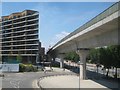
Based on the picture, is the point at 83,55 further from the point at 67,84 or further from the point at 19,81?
the point at 19,81

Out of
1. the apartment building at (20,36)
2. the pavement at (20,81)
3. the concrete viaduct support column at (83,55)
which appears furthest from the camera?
the apartment building at (20,36)

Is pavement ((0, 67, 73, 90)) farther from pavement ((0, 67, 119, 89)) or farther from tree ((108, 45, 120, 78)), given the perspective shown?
tree ((108, 45, 120, 78))

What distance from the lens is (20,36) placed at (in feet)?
510

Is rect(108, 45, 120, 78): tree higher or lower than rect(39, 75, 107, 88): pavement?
higher

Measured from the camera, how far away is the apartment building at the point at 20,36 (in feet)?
484

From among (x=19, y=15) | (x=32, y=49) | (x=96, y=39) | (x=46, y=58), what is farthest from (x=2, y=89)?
(x=46, y=58)

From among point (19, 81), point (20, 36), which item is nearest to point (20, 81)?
point (19, 81)

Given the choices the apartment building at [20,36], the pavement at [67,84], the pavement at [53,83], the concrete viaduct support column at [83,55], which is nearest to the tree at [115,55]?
the pavement at [53,83]

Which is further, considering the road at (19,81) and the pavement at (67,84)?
the pavement at (67,84)

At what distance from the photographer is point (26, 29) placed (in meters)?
150

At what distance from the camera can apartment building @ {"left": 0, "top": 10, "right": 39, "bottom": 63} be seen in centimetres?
14750

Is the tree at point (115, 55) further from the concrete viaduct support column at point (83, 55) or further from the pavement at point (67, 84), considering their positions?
the pavement at point (67, 84)

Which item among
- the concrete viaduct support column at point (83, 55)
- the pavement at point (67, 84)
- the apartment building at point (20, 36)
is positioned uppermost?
the apartment building at point (20, 36)

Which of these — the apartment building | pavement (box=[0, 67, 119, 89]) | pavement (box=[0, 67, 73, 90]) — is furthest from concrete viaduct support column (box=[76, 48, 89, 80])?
the apartment building
